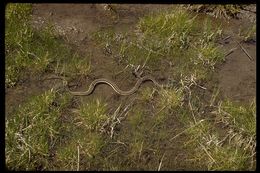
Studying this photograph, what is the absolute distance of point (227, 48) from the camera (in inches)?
231

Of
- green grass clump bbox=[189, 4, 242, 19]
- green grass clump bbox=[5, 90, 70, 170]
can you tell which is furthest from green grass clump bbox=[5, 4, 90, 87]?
green grass clump bbox=[189, 4, 242, 19]

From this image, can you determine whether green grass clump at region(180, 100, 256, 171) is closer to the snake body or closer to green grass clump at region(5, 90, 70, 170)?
the snake body

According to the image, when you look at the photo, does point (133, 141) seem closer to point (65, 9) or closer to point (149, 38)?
point (149, 38)

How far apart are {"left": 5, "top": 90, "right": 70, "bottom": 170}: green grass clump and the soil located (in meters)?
0.22

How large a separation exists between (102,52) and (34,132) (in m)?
1.43

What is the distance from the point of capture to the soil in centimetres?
522

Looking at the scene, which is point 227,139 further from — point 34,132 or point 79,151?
point 34,132

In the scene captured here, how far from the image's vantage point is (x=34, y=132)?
465cm

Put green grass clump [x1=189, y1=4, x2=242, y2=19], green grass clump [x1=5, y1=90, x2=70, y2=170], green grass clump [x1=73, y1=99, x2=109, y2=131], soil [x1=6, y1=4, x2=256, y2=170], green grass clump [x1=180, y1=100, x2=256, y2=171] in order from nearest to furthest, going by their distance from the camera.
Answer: green grass clump [x1=5, y1=90, x2=70, y2=170] < green grass clump [x1=180, y1=100, x2=256, y2=171] < green grass clump [x1=73, y1=99, x2=109, y2=131] < soil [x1=6, y1=4, x2=256, y2=170] < green grass clump [x1=189, y1=4, x2=242, y2=19]

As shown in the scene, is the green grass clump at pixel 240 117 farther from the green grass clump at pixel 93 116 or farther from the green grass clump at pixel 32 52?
the green grass clump at pixel 32 52

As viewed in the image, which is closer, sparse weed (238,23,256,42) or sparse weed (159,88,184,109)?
sparse weed (159,88,184,109)

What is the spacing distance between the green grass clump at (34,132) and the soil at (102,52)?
0.22m

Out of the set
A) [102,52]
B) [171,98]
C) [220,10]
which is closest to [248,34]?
[220,10]
